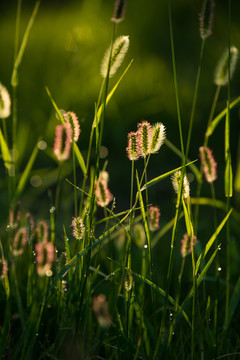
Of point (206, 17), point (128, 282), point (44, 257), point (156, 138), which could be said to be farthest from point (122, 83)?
point (44, 257)

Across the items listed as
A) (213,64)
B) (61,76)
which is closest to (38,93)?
(61,76)

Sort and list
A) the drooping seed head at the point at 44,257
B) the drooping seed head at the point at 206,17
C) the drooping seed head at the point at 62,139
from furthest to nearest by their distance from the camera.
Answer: the drooping seed head at the point at 206,17, the drooping seed head at the point at 62,139, the drooping seed head at the point at 44,257

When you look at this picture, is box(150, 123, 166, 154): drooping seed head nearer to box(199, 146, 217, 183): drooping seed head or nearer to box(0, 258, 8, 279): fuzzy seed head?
box(199, 146, 217, 183): drooping seed head

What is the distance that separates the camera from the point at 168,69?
3889 millimetres

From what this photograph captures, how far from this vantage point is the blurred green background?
2.84 m

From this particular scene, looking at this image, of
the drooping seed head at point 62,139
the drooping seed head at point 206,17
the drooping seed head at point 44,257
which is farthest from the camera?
the drooping seed head at point 206,17

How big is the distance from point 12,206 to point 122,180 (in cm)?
185

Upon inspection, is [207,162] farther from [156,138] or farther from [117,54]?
[117,54]

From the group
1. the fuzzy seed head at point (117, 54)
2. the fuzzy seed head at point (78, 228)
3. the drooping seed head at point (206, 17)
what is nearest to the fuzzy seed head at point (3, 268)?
the fuzzy seed head at point (78, 228)

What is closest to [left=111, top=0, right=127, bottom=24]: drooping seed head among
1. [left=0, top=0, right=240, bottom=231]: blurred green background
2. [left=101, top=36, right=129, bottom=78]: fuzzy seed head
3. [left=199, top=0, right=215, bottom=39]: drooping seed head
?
[left=101, top=36, right=129, bottom=78]: fuzzy seed head

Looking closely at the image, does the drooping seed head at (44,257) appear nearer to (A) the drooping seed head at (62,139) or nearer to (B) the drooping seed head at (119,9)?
(A) the drooping seed head at (62,139)

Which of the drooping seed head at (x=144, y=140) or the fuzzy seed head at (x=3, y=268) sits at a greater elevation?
the drooping seed head at (x=144, y=140)

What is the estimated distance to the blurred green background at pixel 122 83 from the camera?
9.32 feet

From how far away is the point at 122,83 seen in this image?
371 centimetres
